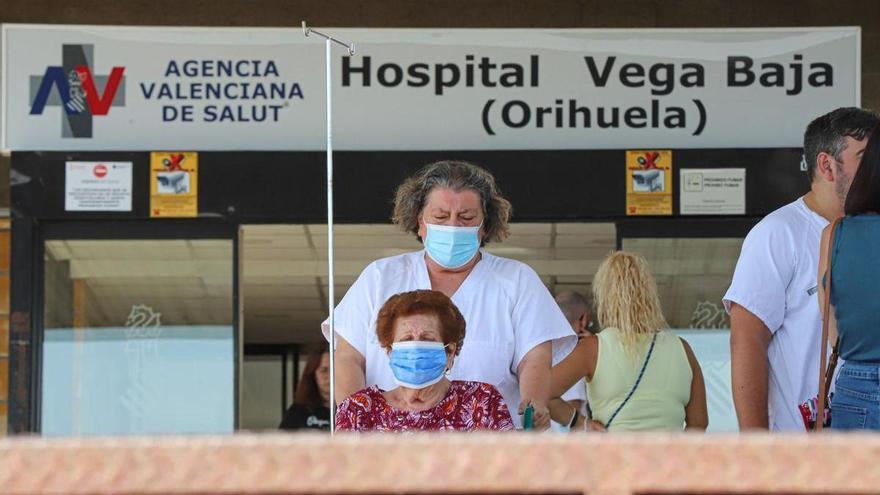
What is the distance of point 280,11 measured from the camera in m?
7.38

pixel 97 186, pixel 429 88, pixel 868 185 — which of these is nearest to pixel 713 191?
pixel 429 88

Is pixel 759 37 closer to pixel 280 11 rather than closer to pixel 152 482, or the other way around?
pixel 280 11

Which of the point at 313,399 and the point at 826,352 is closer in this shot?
the point at 826,352

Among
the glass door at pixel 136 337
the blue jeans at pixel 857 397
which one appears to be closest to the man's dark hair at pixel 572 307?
the glass door at pixel 136 337

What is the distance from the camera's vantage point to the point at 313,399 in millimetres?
7367

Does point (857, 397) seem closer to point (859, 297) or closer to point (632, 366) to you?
point (859, 297)

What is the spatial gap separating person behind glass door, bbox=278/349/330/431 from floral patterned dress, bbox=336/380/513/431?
3.63 meters

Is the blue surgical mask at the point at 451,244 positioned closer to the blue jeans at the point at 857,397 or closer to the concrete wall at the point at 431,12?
the blue jeans at the point at 857,397

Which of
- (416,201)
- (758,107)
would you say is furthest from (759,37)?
(416,201)

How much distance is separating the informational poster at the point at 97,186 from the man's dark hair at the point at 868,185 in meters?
3.95

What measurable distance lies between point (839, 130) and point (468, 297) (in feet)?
3.53

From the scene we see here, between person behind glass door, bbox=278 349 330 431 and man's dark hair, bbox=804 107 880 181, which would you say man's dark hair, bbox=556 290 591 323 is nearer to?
person behind glass door, bbox=278 349 330 431

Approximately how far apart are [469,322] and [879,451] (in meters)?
3.12

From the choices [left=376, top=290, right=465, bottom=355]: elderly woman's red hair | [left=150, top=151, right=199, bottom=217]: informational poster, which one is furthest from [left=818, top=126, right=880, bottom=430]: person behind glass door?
[left=150, top=151, right=199, bottom=217]: informational poster
